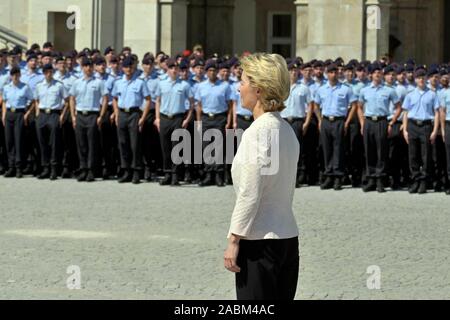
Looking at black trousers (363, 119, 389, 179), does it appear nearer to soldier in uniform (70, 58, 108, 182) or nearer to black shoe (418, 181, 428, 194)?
black shoe (418, 181, 428, 194)

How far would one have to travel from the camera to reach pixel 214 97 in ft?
68.9

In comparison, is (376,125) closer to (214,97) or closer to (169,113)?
(214,97)

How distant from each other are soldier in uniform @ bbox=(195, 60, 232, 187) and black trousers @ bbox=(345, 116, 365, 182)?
1.90 meters

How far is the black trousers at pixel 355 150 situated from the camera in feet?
69.8

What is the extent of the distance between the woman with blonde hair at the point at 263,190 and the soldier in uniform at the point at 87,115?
14055 millimetres

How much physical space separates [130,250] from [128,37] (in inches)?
681

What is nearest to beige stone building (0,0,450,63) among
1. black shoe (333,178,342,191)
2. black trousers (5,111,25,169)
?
black trousers (5,111,25,169)

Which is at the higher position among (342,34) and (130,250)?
(342,34)

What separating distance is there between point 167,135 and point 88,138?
1.25m

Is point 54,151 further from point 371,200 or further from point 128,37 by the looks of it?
point 128,37

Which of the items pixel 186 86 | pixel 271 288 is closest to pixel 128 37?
pixel 186 86

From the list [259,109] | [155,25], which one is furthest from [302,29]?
[259,109]

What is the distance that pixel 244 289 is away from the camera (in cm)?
704

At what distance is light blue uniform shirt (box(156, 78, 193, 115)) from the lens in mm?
20969
